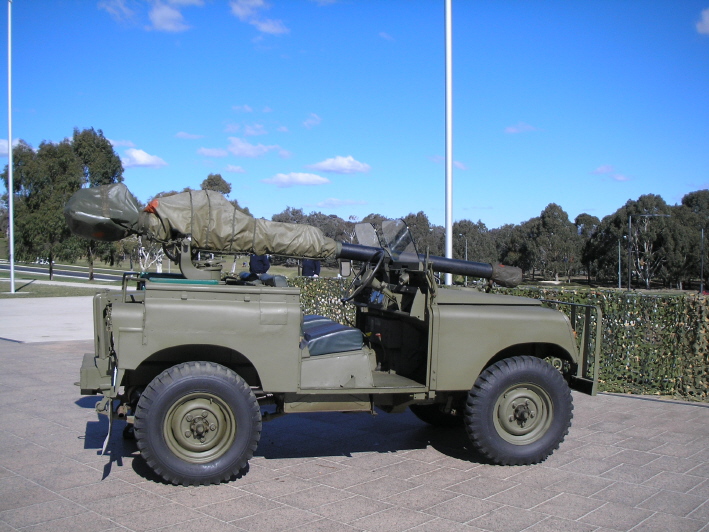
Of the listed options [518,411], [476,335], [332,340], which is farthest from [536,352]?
[332,340]

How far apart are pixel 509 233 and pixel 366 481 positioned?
70837mm

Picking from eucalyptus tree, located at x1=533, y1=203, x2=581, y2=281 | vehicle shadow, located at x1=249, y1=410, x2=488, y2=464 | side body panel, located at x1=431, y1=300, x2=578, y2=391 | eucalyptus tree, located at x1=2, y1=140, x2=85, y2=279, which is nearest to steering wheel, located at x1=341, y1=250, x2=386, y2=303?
side body panel, located at x1=431, y1=300, x2=578, y2=391

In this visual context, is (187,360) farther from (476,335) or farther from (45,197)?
(45,197)

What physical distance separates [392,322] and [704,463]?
123 inches

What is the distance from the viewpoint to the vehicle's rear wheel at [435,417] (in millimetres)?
7084

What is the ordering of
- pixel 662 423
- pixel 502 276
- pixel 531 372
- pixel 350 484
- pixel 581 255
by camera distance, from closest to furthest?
1. pixel 350 484
2. pixel 531 372
3. pixel 502 276
4. pixel 662 423
5. pixel 581 255

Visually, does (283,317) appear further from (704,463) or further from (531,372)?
(704,463)

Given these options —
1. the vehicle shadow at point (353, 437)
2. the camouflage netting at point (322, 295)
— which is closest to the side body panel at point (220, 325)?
the vehicle shadow at point (353, 437)

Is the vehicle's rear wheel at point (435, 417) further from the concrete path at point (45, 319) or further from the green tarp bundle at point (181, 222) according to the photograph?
the concrete path at point (45, 319)

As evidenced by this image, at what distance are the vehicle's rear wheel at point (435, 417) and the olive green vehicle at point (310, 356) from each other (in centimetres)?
56

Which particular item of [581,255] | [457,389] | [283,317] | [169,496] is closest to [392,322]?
[457,389]

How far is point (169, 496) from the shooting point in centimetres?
494

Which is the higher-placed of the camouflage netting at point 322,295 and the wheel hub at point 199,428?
the camouflage netting at point 322,295

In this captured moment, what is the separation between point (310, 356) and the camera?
5.43 meters
